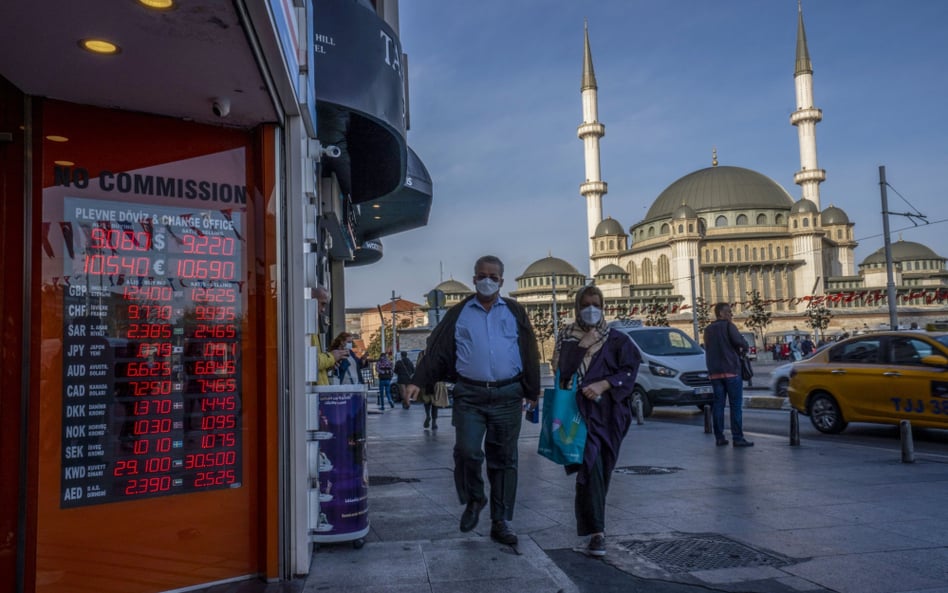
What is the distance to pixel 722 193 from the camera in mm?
107125

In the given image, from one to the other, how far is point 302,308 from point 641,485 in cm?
421

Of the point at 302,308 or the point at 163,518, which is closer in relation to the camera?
the point at 163,518

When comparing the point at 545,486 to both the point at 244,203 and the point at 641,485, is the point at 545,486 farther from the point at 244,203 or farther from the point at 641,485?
the point at 244,203

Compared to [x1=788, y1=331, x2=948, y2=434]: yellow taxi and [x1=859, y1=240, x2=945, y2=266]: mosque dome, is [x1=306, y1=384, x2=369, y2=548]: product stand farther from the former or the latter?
[x1=859, y1=240, x2=945, y2=266]: mosque dome

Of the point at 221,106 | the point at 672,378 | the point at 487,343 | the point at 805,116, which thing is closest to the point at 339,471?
the point at 487,343

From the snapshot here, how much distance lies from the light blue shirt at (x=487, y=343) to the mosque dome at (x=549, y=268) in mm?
105917

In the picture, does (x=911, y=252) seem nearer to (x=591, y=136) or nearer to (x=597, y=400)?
(x=591, y=136)

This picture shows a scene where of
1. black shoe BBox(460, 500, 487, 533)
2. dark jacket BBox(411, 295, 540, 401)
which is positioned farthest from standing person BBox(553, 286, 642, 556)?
black shoe BBox(460, 500, 487, 533)

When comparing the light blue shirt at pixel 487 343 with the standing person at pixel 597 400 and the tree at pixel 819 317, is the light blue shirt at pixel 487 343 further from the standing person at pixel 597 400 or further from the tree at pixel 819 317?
the tree at pixel 819 317

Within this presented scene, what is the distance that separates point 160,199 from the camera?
4.43 m

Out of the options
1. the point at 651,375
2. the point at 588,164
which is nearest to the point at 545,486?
the point at 651,375

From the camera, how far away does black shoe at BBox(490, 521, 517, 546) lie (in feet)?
16.9

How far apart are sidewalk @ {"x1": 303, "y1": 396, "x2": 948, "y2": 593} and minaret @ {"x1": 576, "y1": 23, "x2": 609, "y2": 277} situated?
290 ft

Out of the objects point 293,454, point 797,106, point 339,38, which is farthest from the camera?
point 797,106
